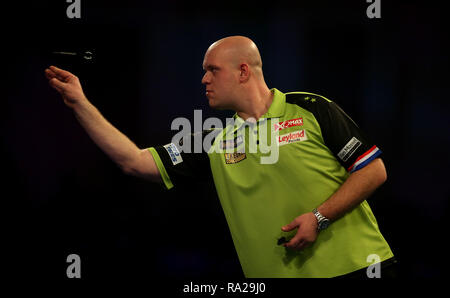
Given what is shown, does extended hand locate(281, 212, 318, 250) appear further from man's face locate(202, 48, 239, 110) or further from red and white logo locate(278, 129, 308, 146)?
man's face locate(202, 48, 239, 110)

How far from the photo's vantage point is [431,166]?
3.69m

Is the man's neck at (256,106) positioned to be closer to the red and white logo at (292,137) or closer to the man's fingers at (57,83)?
the red and white logo at (292,137)

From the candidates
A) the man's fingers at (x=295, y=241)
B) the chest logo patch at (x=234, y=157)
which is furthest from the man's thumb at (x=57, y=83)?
the man's fingers at (x=295, y=241)

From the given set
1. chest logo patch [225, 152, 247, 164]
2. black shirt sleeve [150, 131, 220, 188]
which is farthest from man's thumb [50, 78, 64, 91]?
chest logo patch [225, 152, 247, 164]

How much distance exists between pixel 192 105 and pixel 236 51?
166 cm

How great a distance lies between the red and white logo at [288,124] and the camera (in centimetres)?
201

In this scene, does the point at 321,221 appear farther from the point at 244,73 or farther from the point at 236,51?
the point at 236,51

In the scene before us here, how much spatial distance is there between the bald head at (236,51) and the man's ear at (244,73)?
0.02 m

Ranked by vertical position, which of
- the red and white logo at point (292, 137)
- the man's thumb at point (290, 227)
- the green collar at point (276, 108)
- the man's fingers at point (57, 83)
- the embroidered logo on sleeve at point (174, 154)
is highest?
the man's fingers at point (57, 83)

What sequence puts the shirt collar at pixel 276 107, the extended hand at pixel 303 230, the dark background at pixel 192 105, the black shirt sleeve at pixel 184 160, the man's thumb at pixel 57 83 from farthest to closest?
the dark background at pixel 192 105, the black shirt sleeve at pixel 184 160, the shirt collar at pixel 276 107, the man's thumb at pixel 57 83, the extended hand at pixel 303 230

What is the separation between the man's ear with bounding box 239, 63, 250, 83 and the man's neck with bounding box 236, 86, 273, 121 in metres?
0.09

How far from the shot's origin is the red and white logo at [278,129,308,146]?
1.98m

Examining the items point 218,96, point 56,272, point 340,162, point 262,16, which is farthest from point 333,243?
point 262,16

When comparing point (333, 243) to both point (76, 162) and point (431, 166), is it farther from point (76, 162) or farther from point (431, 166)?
point (76, 162)
